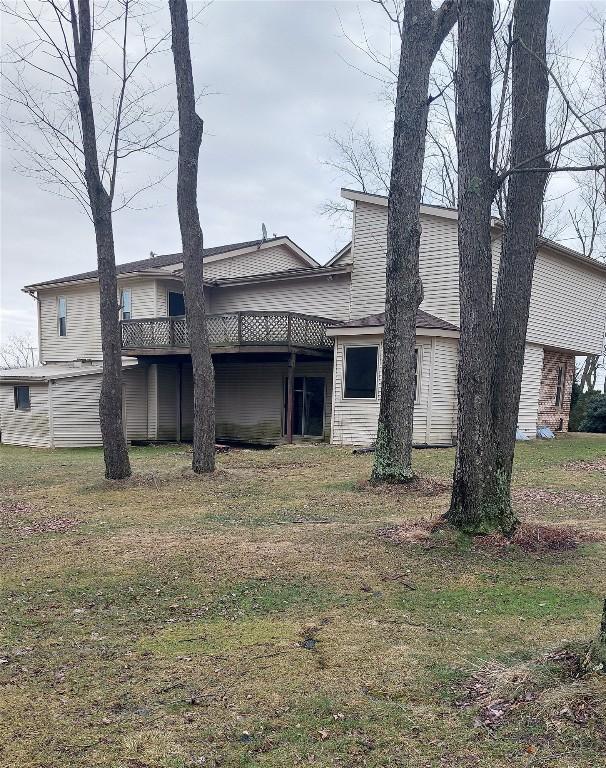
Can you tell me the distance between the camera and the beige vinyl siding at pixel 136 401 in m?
19.9

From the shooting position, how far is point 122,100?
10.6 meters

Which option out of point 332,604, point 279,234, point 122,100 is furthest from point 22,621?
point 279,234

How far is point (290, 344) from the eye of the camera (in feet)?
52.9

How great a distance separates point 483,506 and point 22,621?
437cm

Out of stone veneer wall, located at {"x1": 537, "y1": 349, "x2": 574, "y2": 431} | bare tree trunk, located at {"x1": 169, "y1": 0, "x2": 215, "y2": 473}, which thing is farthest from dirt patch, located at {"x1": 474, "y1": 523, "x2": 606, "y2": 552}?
stone veneer wall, located at {"x1": 537, "y1": 349, "x2": 574, "y2": 431}

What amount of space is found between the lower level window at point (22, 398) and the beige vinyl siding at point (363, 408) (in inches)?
431

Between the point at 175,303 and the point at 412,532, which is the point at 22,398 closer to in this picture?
the point at 175,303

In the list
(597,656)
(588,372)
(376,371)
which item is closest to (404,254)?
(376,371)

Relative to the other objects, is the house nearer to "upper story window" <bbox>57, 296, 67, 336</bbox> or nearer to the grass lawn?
"upper story window" <bbox>57, 296, 67, 336</bbox>

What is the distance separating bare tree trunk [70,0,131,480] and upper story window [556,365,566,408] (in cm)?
1578

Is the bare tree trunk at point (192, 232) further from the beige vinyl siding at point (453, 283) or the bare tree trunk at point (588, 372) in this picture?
the bare tree trunk at point (588, 372)

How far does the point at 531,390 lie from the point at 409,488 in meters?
9.98

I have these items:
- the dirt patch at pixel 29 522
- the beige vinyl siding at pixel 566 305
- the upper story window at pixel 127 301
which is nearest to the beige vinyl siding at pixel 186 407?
the upper story window at pixel 127 301

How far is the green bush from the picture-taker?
68.4ft
